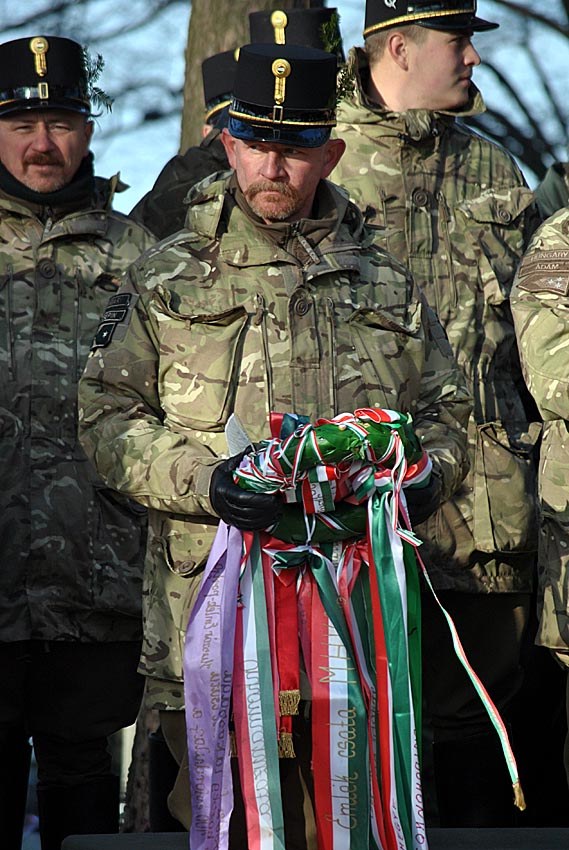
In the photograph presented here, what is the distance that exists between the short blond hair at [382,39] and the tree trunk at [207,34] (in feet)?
7.09

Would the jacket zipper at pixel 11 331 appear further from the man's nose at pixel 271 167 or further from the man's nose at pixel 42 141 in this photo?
the man's nose at pixel 271 167

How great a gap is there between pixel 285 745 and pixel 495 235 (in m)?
2.31

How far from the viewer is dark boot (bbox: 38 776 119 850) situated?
535 centimetres

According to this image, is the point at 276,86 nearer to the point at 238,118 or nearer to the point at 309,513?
the point at 238,118

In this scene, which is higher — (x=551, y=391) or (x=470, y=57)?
(x=470, y=57)

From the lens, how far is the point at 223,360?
14.7 feet

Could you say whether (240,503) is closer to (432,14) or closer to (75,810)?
(75,810)

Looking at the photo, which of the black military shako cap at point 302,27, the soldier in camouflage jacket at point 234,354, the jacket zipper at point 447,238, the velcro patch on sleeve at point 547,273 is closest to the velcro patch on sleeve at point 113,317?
the soldier in camouflage jacket at point 234,354

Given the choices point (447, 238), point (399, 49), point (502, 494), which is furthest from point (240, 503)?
point (399, 49)

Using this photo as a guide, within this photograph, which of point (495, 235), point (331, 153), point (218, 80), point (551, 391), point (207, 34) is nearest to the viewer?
point (331, 153)

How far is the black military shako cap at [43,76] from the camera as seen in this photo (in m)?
5.53

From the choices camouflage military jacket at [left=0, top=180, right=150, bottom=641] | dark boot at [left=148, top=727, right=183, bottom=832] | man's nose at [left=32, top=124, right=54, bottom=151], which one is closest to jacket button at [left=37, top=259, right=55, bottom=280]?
camouflage military jacket at [left=0, top=180, right=150, bottom=641]

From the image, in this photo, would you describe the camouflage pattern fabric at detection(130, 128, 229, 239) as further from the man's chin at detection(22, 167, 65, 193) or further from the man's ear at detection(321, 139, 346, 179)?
the man's ear at detection(321, 139, 346, 179)

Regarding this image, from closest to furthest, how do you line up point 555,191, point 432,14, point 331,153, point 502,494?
point 331,153 < point 502,494 < point 432,14 < point 555,191
